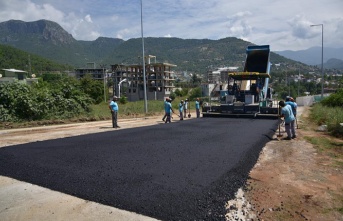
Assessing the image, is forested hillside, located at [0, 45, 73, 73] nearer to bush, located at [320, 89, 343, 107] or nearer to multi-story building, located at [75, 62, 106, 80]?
multi-story building, located at [75, 62, 106, 80]

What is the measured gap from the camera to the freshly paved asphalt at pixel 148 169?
3.85 metres

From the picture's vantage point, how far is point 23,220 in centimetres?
355

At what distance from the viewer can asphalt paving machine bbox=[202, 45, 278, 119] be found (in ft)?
43.8

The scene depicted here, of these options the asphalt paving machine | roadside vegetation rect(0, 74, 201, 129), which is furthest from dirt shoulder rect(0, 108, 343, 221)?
roadside vegetation rect(0, 74, 201, 129)

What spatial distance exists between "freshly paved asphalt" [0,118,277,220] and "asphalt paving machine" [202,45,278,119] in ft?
17.0

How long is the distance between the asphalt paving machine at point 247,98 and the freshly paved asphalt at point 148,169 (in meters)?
5.19

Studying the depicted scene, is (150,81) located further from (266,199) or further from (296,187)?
(266,199)

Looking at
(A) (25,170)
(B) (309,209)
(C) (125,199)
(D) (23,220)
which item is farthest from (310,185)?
(A) (25,170)

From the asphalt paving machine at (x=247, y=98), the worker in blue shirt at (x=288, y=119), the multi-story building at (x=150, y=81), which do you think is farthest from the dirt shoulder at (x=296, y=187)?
the multi-story building at (x=150, y=81)

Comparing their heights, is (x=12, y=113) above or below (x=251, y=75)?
below

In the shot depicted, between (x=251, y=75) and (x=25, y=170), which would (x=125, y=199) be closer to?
(x=25, y=170)

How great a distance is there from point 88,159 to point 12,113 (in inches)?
378

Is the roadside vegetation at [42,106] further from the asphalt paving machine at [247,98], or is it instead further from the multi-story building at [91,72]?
A: the multi-story building at [91,72]

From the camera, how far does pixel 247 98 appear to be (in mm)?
13797
